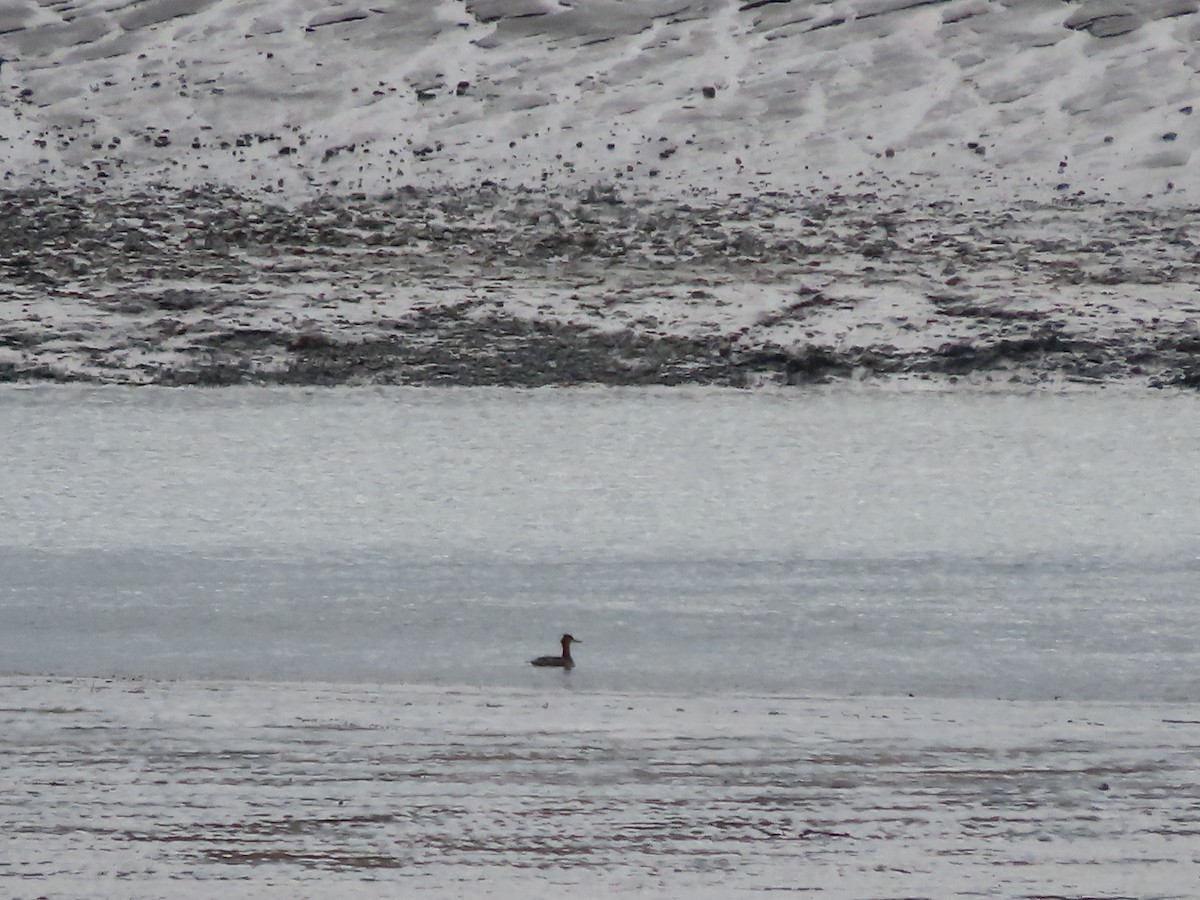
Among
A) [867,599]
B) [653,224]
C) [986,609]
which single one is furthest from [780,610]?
[653,224]

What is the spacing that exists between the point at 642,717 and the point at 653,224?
1.67m

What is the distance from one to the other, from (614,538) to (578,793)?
0.93 meters

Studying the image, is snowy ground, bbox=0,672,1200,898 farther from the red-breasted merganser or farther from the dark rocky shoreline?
the dark rocky shoreline

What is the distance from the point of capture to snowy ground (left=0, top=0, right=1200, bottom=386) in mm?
3396

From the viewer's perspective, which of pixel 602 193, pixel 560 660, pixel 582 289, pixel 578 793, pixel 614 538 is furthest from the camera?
pixel 602 193

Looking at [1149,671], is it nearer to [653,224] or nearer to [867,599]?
[867,599]

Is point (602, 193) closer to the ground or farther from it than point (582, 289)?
farther from it

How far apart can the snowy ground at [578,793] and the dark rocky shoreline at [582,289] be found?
1.27 meters

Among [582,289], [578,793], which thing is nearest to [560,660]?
[578,793]

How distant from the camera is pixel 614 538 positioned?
2816 mm

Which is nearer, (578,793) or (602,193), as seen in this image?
(578,793)

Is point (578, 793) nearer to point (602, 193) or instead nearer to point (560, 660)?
point (560, 660)

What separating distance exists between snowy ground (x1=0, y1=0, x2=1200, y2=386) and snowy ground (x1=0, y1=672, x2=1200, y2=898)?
131 cm

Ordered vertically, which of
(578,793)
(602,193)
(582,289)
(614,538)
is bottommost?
(578,793)
